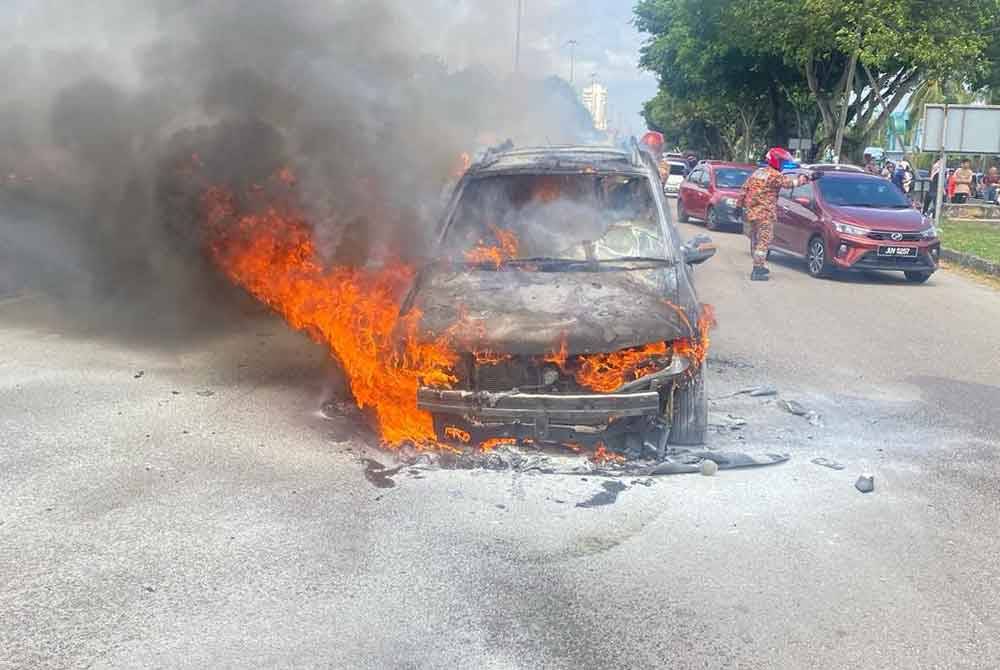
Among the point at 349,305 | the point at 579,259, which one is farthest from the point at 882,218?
the point at 349,305

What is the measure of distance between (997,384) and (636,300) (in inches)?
154

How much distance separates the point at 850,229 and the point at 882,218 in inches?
20.8

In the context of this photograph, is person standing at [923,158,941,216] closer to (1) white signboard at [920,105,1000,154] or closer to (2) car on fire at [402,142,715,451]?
(1) white signboard at [920,105,1000,154]

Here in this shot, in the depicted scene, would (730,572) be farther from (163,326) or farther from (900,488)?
(163,326)

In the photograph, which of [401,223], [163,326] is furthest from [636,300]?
[163,326]

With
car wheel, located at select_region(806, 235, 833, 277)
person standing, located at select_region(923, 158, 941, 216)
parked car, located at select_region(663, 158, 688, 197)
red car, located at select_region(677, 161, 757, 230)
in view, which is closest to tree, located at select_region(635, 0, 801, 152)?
parked car, located at select_region(663, 158, 688, 197)

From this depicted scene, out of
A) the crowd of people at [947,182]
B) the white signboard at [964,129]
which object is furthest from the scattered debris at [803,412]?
the crowd of people at [947,182]

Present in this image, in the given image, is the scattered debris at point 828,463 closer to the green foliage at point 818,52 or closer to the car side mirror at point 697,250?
the car side mirror at point 697,250

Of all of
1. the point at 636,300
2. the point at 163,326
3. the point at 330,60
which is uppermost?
the point at 330,60

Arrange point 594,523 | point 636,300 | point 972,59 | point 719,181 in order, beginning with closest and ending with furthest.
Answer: point 594,523
point 636,300
point 719,181
point 972,59

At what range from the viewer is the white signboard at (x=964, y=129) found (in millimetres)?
19031

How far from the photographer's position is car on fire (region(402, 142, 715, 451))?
17.0 feet

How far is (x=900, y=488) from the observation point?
16.8ft

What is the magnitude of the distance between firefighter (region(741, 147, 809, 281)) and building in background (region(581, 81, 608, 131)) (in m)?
2.55
